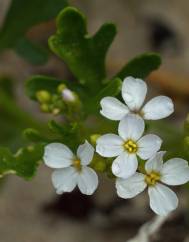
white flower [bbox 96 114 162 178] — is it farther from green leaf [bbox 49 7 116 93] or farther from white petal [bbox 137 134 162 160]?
green leaf [bbox 49 7 116 93]

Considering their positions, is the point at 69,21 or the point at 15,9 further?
the point at 15,9

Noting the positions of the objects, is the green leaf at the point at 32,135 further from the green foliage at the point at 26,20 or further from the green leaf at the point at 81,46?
the green foliage at the point at 26,20

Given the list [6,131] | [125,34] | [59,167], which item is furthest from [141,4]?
[59,167]

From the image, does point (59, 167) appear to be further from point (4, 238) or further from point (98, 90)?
point (4, 238)

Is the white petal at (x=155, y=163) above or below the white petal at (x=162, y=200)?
above

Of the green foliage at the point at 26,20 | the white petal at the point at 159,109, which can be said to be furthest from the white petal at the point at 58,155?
the green foliage at the point at 26,20

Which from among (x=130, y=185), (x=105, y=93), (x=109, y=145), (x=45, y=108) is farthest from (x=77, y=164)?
(x=45, y=108)

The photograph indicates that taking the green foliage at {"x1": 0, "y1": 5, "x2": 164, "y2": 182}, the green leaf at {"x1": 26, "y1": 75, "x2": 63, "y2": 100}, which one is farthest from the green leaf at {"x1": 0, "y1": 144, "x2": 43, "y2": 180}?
the green leaf at {"x1": 26, "y1": 75, "x2": 63, "y2": 100}

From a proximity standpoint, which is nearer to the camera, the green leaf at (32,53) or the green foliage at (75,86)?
the green foliage at (75,86)
